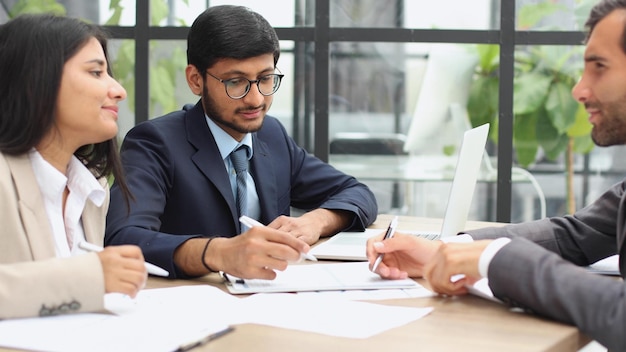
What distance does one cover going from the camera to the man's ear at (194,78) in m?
2.66

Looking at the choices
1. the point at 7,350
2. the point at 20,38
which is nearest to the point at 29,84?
the point at 20,38

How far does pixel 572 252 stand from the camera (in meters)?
2.17

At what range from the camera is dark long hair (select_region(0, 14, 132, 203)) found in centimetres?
182

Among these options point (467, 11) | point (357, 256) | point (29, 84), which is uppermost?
point (467, 11)

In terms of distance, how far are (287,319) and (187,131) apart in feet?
3.70

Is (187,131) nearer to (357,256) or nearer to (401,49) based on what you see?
(357,256)

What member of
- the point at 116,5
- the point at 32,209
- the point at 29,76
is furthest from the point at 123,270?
the point at 116,5

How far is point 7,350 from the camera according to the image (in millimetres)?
1367

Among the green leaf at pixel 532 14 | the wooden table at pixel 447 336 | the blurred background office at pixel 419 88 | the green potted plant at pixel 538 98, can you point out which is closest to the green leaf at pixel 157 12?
the blurred background office at pixel 419 88

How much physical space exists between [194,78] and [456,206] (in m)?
0.90

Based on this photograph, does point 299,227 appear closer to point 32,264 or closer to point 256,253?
point 256,253

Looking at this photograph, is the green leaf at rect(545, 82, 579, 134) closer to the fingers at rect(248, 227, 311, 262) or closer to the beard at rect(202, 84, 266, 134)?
the beard at rect(202, 84, 266, 134)

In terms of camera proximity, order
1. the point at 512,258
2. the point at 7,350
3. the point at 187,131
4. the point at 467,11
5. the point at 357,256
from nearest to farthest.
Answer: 1. the point at 7,350
2. the point at 512,258
3. the point at 357,256
4. the point at 187,131
5. the point at 467,11

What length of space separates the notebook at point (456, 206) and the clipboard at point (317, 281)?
19 centimetres
